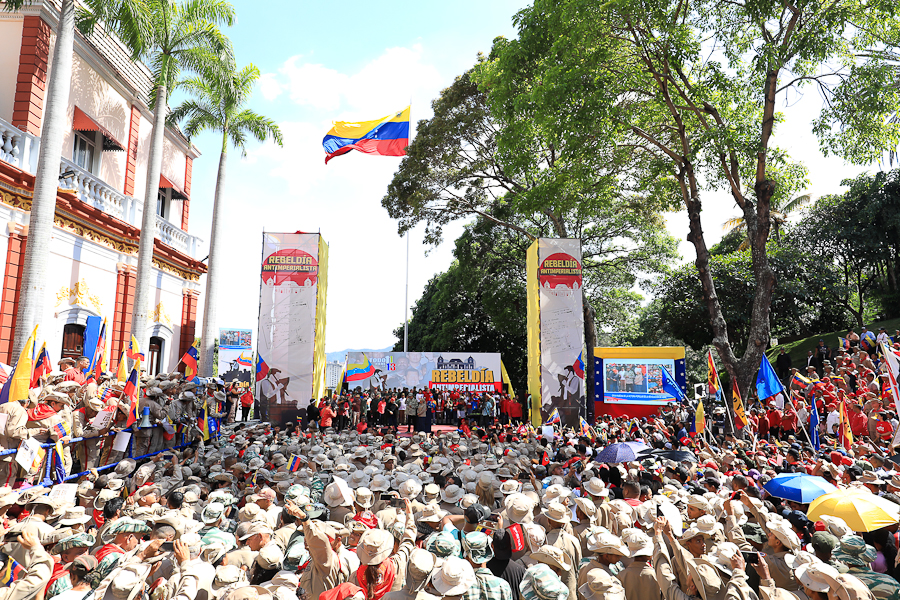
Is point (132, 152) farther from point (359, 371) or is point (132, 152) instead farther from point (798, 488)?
point (798, 488)

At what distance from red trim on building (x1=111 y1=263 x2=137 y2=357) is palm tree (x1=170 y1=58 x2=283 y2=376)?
9.63 feet

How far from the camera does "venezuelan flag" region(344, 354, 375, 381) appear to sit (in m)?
24.2

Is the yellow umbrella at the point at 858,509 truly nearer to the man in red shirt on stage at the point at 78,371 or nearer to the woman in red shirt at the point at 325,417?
the man in red shirt on stage at the point at 78,371

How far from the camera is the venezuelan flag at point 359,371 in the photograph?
79.3 ft

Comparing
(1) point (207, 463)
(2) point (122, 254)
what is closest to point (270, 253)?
(2) point (122, 254)

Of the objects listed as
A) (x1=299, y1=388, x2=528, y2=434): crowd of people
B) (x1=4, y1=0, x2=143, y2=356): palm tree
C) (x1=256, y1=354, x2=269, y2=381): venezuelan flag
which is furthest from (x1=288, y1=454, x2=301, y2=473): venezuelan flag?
(x1=256, y1=354, x2=269, y2=381): venezuelan flag

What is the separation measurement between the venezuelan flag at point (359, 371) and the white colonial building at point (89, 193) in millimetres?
6629

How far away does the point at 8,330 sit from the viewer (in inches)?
527

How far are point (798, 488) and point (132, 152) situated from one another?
68.8ft

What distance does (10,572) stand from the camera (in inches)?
171

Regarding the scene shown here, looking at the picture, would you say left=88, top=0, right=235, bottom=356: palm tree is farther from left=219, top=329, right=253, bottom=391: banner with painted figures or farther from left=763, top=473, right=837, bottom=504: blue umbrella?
left=763, top=473, right=837, bottom=504: blue umbrella

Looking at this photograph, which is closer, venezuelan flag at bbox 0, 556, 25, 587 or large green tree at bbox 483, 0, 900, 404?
venezuelan flag at bbox 0, 556, 25, 587

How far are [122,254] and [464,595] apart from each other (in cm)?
1814

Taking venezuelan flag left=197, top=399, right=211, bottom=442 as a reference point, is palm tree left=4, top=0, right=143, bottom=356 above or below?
above
